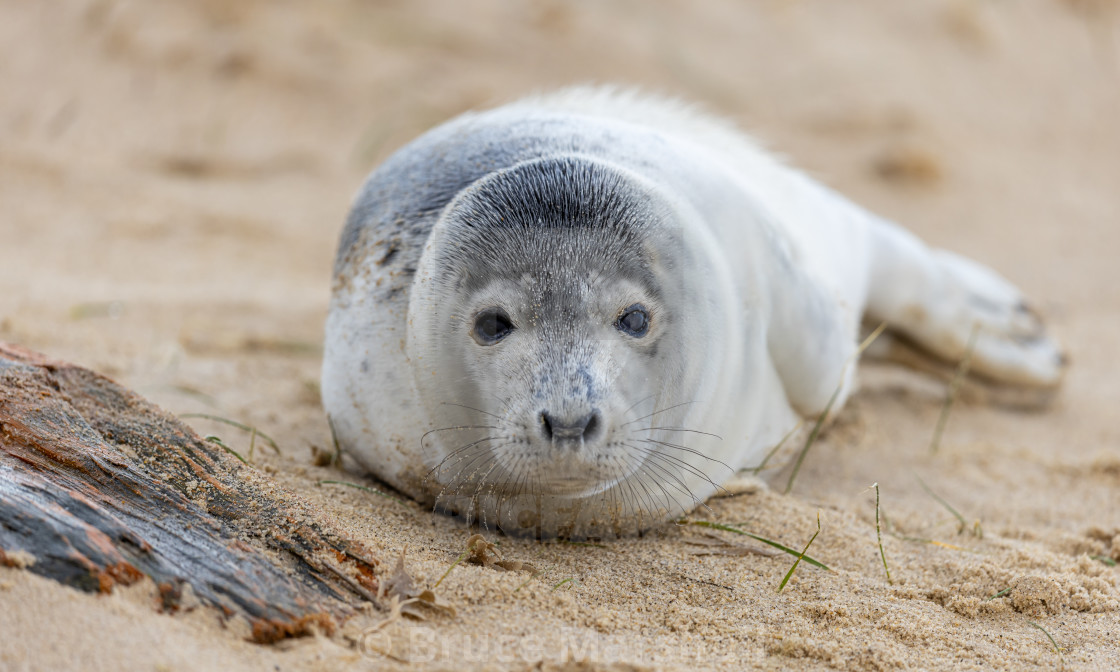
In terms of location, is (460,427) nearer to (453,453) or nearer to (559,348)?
(453,453)

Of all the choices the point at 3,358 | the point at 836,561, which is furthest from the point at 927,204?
the point at 3,358

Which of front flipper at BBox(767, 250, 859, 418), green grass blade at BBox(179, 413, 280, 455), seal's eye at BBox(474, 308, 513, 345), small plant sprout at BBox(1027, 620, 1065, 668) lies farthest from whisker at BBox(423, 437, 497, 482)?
small plant sprout at BBox(1027, 620, 1065, 668)

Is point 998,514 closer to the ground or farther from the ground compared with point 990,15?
closer to the ground

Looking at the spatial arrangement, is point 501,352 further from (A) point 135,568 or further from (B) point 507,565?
(A) point 135,568

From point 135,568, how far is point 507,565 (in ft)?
2.93

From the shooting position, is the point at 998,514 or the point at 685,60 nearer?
the point at 998,514

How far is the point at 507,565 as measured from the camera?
2600 mm

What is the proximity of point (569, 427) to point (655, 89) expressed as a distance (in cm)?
614

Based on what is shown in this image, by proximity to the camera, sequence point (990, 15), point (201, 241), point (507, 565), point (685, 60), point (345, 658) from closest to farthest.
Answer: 1. point (345, 658)
2. point (507, 565)
3. point (201, 241)
4. point (685, 60)
5. point (990, 15)

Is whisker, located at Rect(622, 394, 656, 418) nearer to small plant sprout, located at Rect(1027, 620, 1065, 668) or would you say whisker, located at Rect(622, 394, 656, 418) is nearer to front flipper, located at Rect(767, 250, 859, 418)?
front flipper, located at Rect(767, 250, 859, 418)

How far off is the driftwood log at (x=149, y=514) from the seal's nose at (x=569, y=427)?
1.59 ft

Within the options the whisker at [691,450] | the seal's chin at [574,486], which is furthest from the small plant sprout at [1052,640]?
the seal's chin at [574,486]

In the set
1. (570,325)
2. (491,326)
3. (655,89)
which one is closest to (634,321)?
(570,325)

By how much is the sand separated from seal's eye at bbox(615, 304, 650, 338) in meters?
0.60
